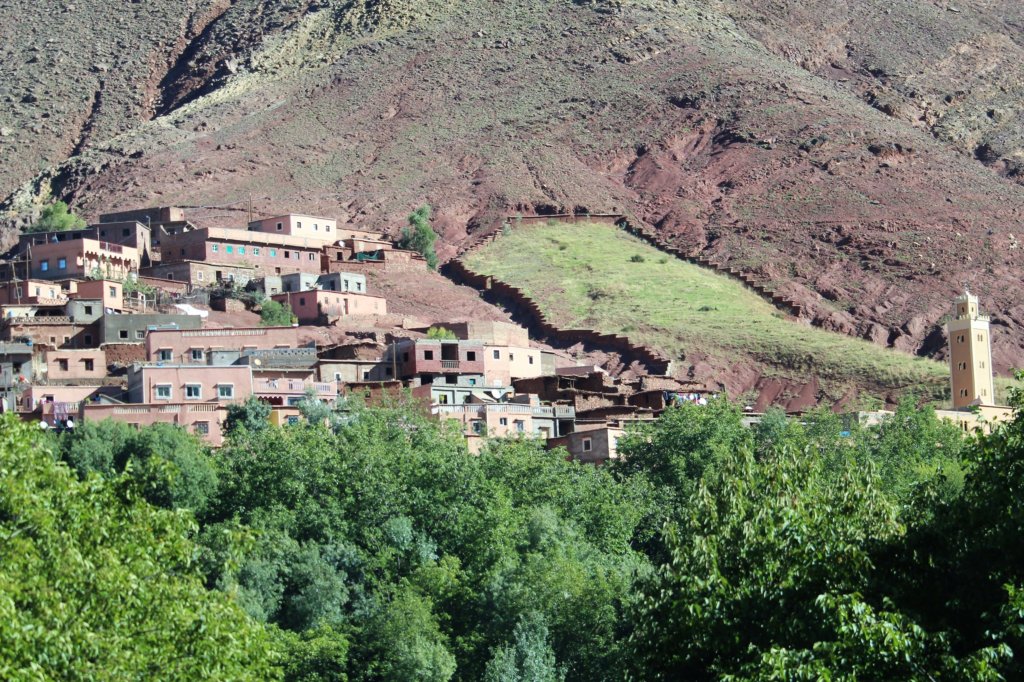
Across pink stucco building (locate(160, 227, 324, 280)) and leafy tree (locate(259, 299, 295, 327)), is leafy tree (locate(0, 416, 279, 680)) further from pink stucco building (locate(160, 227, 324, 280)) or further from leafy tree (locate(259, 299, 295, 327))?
pink stucco building (locate(160, 227, 324, 280))

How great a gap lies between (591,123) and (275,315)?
56187 mm

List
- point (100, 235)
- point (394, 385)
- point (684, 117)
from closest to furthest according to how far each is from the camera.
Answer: point (394, 385), point (100, 235), point (684, 117)

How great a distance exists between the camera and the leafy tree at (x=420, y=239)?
106 m

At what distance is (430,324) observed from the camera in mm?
86250

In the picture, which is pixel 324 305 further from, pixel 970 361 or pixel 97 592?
pixel 97 592

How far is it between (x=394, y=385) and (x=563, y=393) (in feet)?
19.8

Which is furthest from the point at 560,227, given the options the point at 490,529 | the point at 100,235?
the point at 490,529

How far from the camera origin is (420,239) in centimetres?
10694

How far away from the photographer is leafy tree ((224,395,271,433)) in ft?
210

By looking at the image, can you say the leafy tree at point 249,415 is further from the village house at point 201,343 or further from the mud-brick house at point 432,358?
the mud-brick house at point 432,358

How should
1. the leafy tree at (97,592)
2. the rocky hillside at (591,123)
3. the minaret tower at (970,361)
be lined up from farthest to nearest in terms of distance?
the rocky hillside at (591,123)
the minaret tower at (970,361)
the leafy tree at (97,592)

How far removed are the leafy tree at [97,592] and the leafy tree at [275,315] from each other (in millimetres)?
50769

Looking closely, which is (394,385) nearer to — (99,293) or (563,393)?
(563,393)

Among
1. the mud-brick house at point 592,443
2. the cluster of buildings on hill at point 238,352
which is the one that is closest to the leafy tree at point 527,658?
the mud-brick house at point 592,443
